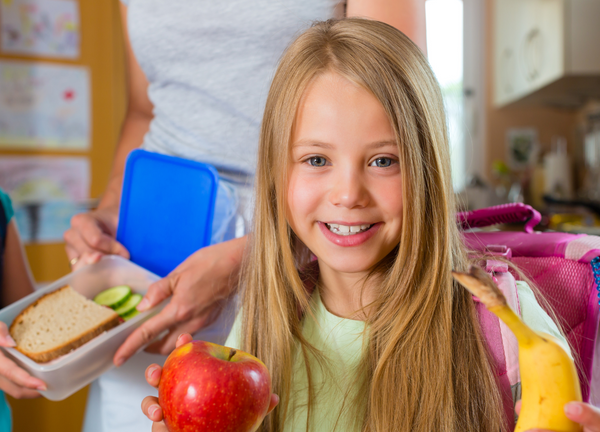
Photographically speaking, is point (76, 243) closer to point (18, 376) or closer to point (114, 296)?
point (114, 296)

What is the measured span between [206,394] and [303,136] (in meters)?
0.37

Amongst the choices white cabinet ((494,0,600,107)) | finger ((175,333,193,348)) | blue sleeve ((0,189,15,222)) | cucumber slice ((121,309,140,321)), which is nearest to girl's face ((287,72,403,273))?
finger ((175,333,193,348))

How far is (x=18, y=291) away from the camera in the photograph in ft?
3.72

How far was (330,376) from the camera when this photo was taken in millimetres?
772

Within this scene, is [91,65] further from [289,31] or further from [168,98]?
[289,31]

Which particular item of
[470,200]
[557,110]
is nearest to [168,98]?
[470,200]

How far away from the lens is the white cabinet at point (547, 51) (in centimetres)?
236

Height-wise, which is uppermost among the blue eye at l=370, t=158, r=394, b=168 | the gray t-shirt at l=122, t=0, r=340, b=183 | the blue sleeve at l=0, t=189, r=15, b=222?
the gray t-shirt at l=122, t=0, r=340, b=183

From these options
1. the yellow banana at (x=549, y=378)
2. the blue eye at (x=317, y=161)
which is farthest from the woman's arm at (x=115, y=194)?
the yellow banana at (x=549, y=378)

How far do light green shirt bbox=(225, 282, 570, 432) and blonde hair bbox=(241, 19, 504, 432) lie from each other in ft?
0.05

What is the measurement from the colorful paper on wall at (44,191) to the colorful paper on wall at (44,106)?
0.07m

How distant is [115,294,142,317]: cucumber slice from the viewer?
0.88 m

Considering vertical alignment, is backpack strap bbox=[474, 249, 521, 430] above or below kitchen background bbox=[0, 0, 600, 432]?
below

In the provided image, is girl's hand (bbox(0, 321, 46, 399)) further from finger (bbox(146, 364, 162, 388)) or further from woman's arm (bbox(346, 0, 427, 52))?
woman's arm (bbox(346, 0, 427, 52))
